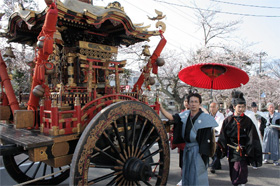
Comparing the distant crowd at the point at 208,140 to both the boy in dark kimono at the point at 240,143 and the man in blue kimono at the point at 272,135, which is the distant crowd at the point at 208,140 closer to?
the boy in dark kimono at the point at 240,143

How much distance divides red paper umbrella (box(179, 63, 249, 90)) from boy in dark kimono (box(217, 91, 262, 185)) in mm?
338

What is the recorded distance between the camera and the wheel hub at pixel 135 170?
2.61 m

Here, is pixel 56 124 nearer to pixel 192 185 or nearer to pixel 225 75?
pixel 192 185

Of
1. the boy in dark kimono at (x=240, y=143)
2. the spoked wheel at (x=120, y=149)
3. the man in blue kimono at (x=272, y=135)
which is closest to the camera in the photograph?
the spoked wheel at (x=120, y=149)

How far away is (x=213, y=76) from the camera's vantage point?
409cm

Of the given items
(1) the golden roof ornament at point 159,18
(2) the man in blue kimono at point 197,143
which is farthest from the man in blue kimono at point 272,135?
(1) the golden roof ornament at point 159,18

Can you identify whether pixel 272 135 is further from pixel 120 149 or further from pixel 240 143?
pixel 120 149

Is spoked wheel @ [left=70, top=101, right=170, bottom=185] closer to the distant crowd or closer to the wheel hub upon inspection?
the wheel hub

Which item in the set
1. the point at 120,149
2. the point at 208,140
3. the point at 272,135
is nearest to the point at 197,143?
the point at 208,140

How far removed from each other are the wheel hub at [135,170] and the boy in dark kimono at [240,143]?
186 cm

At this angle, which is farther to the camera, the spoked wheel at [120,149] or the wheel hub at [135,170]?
the wheel hub at [135,170]

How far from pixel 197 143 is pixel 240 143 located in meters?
1.11

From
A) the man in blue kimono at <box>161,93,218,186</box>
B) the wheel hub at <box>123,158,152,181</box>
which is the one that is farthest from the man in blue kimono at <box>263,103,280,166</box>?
the wheel hub at <box>123,158,152,181</box>

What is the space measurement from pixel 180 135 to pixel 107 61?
A: 2055mm
